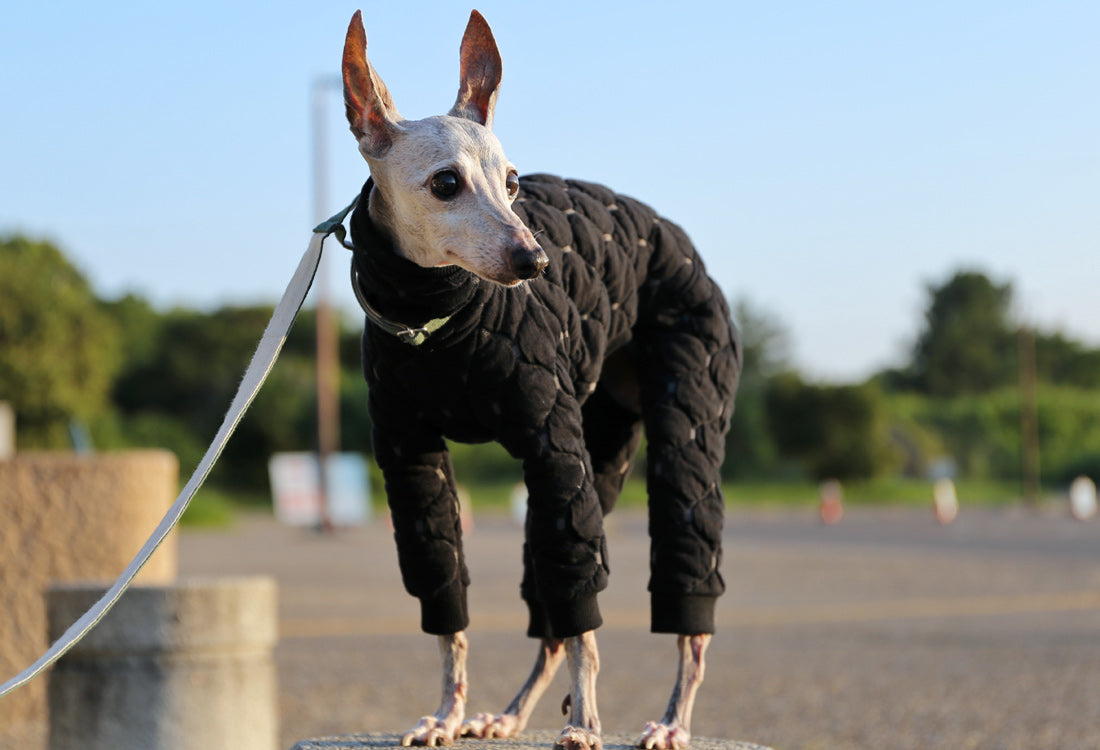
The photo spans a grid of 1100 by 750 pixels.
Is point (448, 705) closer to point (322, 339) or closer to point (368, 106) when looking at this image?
point (368, 106)

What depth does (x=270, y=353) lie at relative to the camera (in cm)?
323

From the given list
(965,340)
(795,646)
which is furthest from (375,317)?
(965,340)

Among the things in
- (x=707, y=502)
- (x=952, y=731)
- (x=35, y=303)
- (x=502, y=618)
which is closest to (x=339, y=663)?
(x=502, y=618)

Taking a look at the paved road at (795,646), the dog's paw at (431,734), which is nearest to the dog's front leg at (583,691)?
the dog's paw at (431,734)

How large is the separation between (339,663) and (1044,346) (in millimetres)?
65413

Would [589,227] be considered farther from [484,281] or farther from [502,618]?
[502,618]

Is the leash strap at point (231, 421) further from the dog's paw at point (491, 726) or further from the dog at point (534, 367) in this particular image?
the dog's paw at point (491, 726)

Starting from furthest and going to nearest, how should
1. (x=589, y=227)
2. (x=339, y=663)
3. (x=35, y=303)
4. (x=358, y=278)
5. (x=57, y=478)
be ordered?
(x=35, y=303), (x=339, y=663), (x=57, y=478), (x=589, y=227), (x=358, y=278)

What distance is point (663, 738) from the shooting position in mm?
3639

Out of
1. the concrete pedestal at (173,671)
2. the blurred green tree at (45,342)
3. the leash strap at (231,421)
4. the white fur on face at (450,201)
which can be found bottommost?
the concrete pedestal at (173,671)

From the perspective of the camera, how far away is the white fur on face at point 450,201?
2.89m

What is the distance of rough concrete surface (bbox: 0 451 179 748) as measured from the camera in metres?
7.57

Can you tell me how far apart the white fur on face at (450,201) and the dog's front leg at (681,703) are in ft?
4.45

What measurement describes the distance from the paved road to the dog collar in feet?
16.7
